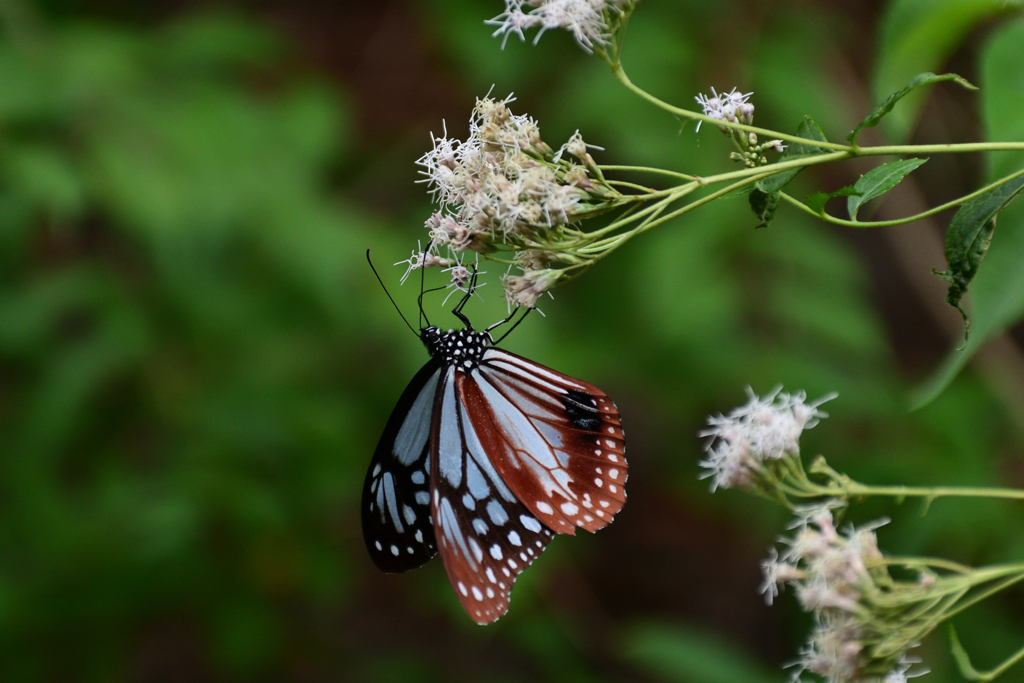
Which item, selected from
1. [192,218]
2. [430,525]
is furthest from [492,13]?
[430,525]

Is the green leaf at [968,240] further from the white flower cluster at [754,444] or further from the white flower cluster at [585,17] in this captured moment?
the white flower cluster at [585,17]

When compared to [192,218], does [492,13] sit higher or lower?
higher

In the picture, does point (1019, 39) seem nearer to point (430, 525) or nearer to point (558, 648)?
point (430, 525)

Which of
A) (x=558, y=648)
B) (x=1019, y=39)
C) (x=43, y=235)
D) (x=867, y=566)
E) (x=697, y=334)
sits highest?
(x=43, y=235)

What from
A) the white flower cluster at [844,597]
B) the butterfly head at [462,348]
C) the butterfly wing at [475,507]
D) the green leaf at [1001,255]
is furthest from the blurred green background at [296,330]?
the white flower cluster at [844,597]

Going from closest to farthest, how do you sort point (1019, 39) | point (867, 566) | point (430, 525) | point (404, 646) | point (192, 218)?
point (867, 566), point (1019, 39), point (430, 525), point (192, 218), point (404, 646)

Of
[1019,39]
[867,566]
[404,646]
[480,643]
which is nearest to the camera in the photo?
[867,566]

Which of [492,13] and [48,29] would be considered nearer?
[48,29]

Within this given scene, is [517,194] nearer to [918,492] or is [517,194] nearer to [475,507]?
[918,492]
